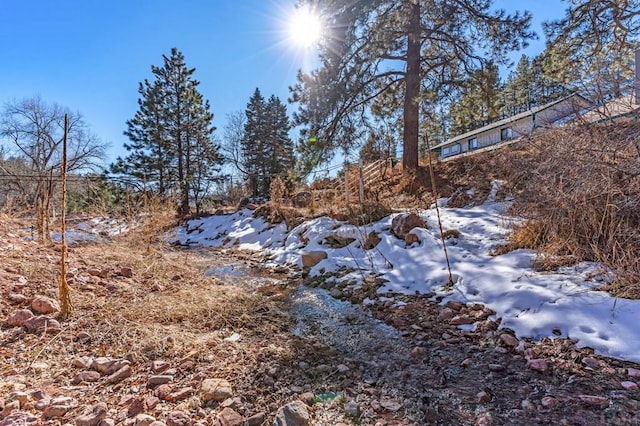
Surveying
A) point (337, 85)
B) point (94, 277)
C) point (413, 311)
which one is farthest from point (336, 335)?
point (337, 85)

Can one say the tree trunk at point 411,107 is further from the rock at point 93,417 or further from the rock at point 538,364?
the rock at point 93,417

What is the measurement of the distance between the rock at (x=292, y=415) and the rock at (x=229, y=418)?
0.17 m

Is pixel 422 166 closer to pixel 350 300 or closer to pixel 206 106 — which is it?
pixel 350 300

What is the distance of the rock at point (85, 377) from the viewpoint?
165 centimetres

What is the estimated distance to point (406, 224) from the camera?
4.69m

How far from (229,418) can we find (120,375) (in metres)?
0.74

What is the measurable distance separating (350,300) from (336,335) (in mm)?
851

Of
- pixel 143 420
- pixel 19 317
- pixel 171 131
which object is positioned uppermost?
pixel 171 131

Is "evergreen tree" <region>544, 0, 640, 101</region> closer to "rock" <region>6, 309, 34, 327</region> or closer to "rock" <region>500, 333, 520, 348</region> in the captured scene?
"rock" <region>500, 333, 520, 348</region>

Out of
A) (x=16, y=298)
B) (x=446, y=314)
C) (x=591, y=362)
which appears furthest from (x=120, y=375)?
(x=591, y=362)

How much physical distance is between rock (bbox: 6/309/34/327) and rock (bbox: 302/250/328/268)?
3228 millimetres

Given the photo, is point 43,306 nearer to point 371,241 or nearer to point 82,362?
point 82,362

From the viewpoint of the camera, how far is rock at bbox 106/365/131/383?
167 cm

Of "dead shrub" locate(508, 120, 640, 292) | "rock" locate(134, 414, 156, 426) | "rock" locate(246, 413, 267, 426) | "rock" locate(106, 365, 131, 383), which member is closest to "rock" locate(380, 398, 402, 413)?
"rock" locate(246, 413, 267, 426)
